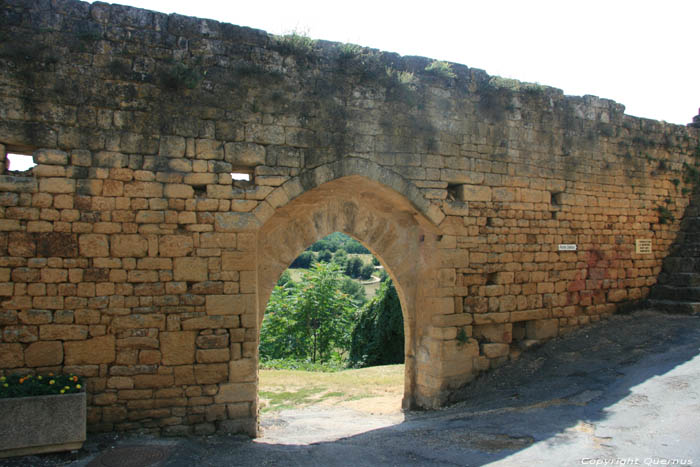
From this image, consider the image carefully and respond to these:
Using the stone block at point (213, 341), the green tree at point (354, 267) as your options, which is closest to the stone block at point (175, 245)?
the stone block at point (213, 341)

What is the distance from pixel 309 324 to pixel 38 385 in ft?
50.8

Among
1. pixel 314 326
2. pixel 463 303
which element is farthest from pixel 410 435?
pixel 314 326

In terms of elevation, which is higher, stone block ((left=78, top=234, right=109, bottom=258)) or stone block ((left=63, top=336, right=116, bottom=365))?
stone block ((left=78, top=234, right=109, bottom=258))

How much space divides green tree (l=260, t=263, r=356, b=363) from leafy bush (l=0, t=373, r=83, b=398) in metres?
14.2

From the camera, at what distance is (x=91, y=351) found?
5.44 meters

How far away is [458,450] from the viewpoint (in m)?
5.07

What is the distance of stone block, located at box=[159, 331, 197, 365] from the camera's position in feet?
18.6

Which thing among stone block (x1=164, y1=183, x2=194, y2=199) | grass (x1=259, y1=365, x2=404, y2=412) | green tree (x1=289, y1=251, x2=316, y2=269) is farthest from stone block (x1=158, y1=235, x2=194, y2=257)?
green tree (x1=289, y1=251, x2=316, y2=269)

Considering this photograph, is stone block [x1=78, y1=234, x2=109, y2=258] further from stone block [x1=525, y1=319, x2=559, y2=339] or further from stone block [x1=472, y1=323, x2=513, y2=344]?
stone block [x1=525, y1=319, x2=559, y2=339]

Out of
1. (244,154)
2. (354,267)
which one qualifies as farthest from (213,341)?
(354,267)

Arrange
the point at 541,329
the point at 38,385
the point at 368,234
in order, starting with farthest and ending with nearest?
the point at 368,234
the point at 541,329
the point at 38,385

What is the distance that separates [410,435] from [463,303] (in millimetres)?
2353

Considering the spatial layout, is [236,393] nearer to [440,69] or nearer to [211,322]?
[211,322]

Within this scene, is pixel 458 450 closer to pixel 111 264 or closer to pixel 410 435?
pixel 410 435
